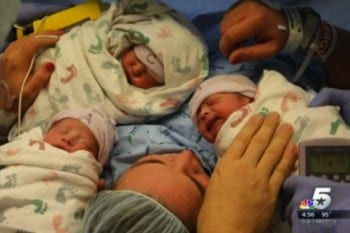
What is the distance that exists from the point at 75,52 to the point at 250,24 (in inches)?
15.2

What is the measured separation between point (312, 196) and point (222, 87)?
316 millimetres

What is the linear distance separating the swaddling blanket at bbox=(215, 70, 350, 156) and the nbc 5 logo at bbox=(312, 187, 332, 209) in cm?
13

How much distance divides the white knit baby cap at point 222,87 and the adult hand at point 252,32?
0.19ft

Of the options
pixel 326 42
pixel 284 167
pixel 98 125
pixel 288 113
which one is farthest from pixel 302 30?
pixel 98 125

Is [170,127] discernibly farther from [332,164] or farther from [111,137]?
[332,164]

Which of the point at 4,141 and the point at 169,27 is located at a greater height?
the point at 169,27

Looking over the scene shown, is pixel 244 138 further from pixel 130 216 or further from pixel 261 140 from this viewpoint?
pixel 130 216

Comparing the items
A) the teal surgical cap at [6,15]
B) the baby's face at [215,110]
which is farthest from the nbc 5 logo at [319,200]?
the teal surgical cap at [6,15]

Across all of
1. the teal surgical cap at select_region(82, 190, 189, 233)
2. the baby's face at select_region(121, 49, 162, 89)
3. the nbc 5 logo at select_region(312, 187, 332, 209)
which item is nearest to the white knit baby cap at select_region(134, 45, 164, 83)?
the baby's face at select_region(121, 49, 162, 89)

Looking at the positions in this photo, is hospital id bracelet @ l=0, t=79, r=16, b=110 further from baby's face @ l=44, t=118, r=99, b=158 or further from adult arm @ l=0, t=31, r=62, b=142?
baby's face @ l=44, t=118, r=99, b=158

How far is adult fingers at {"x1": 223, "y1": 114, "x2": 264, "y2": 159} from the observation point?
3.96 ft

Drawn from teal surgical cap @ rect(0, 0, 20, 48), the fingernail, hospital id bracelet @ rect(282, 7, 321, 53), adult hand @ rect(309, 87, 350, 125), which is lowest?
Answer: adult hand @ rect(309, 87, 350, 125)

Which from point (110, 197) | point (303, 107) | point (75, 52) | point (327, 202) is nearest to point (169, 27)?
point (75, 52)

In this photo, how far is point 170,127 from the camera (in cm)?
140
